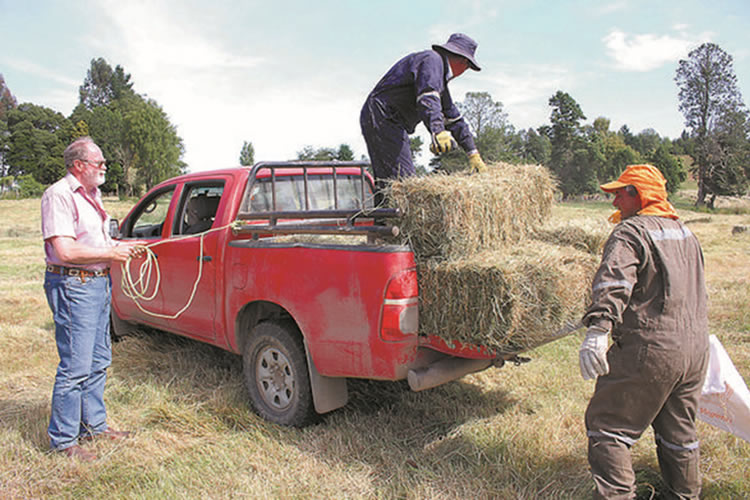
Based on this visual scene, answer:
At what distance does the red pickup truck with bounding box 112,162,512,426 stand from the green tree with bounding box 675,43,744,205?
57533 millimetres

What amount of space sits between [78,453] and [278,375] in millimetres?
1362

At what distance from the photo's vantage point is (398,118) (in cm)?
436

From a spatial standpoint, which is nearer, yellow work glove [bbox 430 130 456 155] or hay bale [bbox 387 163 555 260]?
hay bale [bbox 387 163 555 260]

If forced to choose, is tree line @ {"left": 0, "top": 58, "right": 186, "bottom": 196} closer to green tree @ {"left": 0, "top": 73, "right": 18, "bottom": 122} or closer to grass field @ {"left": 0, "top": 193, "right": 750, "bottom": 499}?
green tree @ {"left": 0, "top": 73, "right": 18, "bottom": 122}

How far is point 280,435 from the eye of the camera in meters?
3.74

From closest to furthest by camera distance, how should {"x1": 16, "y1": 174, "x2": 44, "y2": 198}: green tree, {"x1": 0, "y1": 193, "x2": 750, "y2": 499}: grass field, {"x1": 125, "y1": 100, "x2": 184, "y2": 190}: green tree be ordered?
{"x1": 0, "y1": 193, "x2": 750, "y2": 499}: grass field < {"x1": 16, "y1": 174, "x2": 44, "y2": 198}: green tree < {"x1": 125, "y1": 100, "x2": 184, "y2": 190}: green tree

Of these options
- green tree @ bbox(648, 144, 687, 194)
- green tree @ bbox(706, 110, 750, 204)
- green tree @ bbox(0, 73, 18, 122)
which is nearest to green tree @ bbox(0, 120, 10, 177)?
green tree @ bbox(0, 73, 18, 122)

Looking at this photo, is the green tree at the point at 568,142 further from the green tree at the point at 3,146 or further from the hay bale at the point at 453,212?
the green tree at the point at 3,146

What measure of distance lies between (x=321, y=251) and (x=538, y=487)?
6.17 ft

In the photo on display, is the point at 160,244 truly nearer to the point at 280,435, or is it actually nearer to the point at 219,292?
the point at 219,292

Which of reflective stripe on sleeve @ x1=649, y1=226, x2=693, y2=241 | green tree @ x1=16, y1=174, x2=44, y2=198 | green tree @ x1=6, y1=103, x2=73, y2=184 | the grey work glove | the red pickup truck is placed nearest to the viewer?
the grey work glove

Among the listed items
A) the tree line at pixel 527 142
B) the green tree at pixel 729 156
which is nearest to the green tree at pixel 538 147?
the tree line at pixel 527 142

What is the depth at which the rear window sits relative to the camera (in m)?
4.75

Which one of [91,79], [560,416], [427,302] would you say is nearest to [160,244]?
[427,302]
